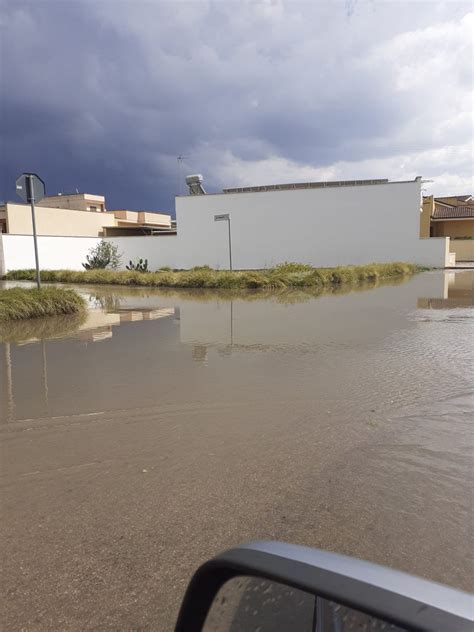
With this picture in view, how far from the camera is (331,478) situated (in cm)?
326

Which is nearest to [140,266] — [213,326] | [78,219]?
[78,219]

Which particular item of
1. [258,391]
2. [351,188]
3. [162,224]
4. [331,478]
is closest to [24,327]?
[258,391]

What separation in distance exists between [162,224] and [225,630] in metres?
58.4

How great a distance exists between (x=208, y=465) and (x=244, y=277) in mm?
14957

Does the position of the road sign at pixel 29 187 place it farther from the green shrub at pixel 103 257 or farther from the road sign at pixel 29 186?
the green shrub at pixel 103 257

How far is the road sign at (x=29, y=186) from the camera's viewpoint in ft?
36.4

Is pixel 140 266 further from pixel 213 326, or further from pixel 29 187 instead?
pixel 213 326

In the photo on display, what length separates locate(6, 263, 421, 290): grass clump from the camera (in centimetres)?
1820

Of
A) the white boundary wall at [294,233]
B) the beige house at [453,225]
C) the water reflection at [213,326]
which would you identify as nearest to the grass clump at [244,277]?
the water reflection at [213,326]

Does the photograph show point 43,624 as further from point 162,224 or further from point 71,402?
point 162,224

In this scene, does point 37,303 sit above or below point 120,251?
below

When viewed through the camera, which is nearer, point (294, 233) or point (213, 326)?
point (213, 326)

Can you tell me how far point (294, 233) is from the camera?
3170cm

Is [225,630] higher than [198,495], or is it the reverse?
[225,630]
